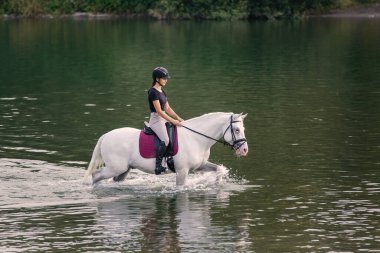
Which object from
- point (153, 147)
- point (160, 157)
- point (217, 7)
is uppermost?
point (153, 147)

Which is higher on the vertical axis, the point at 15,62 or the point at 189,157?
the point at 189,157

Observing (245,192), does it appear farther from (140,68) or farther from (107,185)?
(140,68)

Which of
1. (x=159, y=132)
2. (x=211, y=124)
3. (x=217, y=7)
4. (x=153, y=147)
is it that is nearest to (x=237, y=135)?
(x=211, y=124)

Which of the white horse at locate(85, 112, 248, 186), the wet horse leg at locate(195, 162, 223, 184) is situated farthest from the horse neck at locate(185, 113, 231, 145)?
the wet horse leg at locate(195, 162, 223, 184)

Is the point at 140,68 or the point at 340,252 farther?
the point at 140,68

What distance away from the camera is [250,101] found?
1612 inches

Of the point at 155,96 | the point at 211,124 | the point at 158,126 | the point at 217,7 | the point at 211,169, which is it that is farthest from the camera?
the point at 217,7

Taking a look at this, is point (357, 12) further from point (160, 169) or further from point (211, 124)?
point (160, 169)

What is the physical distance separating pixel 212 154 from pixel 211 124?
6.09 meters

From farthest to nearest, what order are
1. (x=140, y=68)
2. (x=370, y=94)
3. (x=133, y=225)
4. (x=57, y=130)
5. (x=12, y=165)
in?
(x=140, y=68), (x=370, y=94), (x=57, y=130), (x=12, y=165), (x=133, y=225)

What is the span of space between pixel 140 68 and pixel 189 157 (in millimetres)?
33444

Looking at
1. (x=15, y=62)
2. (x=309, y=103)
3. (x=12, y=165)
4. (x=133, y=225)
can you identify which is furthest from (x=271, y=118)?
(x=15, y=62)

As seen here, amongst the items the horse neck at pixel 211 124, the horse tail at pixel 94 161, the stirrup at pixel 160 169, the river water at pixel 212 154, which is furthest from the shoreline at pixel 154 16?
the stirrup at pixel 160 169

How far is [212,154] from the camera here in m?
29.9
